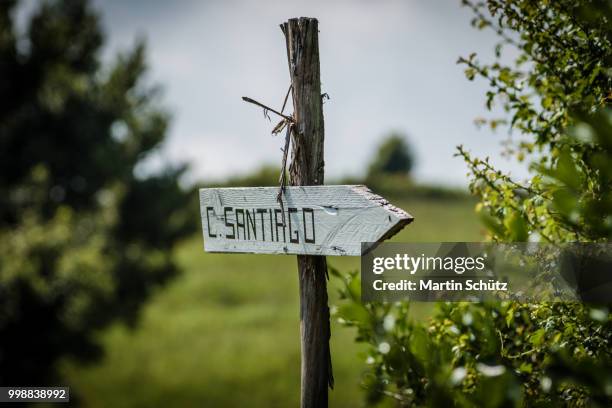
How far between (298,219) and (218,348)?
431 inches

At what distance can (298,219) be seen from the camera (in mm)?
1657

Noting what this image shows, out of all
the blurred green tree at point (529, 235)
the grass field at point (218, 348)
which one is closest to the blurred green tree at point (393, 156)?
the grass field at point (218, 348)

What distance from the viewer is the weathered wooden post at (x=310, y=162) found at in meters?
1.73

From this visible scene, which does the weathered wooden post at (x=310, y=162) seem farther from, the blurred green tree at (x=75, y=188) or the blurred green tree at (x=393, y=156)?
the blurred green tree at (x=393, y=156)

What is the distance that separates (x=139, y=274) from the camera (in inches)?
358

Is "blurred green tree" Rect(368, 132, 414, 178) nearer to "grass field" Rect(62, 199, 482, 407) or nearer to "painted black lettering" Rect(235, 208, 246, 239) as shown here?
"grass field" Rect(62, 199, 482, 407)

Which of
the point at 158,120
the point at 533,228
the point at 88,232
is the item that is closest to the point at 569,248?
the point at 533,228

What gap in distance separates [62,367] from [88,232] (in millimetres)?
2085

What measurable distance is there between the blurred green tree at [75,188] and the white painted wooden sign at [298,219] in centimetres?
605

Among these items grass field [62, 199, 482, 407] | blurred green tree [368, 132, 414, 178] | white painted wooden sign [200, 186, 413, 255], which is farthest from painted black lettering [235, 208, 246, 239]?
blurred green tree [368, 132, 414, 178]

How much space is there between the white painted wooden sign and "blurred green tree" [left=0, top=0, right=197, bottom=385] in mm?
6050

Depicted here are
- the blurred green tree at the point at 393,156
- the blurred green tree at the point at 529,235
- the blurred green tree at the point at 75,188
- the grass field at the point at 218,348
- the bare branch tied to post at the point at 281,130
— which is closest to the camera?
the blurred green tree at the point at 529,235

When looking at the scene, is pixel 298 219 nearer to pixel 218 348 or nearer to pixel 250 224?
pixel 250 224

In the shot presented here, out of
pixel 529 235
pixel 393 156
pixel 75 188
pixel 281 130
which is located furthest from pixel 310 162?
pixel 393 156
